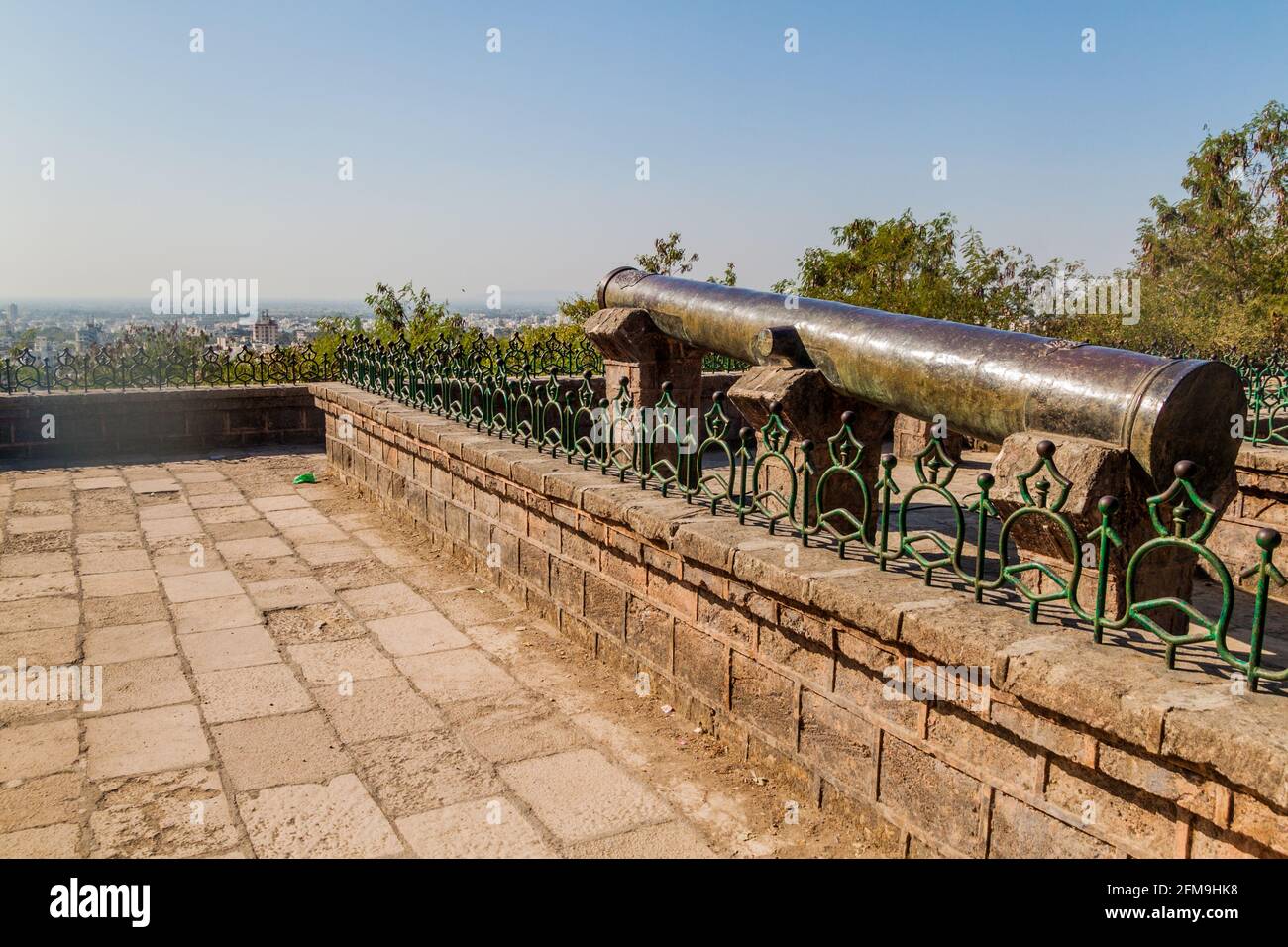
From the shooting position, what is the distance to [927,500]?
696 cm

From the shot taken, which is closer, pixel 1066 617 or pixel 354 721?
pixel 1066 617

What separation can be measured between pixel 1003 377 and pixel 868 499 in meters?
0.74

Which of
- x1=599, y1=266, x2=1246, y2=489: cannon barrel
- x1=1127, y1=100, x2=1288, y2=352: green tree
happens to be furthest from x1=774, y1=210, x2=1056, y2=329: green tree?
x1=599, y1=266, x2=1246, y2=489: cannon barrel

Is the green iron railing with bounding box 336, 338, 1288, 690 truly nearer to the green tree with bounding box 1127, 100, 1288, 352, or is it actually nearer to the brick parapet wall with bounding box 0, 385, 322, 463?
the brick parapet wall with bounding box 0, 385, 322, 463

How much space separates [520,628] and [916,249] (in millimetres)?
15585

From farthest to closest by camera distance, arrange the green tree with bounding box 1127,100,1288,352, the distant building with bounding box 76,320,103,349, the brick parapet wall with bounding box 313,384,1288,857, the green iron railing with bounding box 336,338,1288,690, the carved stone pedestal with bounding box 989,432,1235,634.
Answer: the green tree with bounding box 1127,100,1288,352 → the distant building with bounding box 76,320,103,349 → the carved stone pedestal with bounding box 989,432,1235,634 → the green iron railing with bounding box 336,338,1288,690 → the brick parapet wall with bounding box 313,384,1288,857

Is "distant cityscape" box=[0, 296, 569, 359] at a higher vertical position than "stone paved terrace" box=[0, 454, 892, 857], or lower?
higher

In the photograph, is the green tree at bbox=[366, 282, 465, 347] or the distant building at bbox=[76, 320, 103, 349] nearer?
the distant building at bbox=[76, 320, 103, 349]

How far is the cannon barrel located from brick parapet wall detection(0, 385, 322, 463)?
729 centimetres

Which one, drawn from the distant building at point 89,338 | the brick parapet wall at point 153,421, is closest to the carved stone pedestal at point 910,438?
the brick parapet wall at point 153,421

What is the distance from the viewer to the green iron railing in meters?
2.69

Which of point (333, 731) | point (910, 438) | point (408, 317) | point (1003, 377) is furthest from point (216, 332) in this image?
point (1003, 377)
